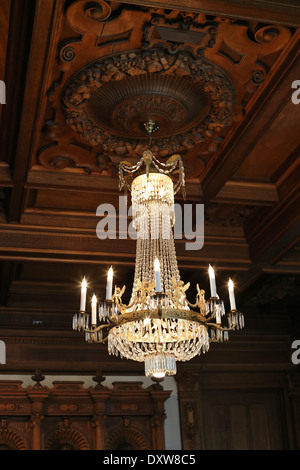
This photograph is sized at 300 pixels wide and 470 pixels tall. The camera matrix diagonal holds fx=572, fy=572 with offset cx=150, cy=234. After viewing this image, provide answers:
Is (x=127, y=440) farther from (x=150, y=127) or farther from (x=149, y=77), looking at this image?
(x=149, y=77)

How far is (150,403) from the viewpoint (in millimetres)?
7320

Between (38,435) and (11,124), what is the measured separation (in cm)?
415

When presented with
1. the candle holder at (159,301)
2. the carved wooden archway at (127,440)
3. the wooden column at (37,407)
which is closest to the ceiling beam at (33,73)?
the candle holder at (159,301)

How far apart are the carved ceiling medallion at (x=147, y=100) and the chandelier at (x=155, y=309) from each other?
0.70 feet

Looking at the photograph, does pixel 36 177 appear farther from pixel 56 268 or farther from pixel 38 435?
pixel 38 435

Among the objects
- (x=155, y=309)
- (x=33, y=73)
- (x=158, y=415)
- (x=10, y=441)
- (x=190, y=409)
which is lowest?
(x=10, y=441)

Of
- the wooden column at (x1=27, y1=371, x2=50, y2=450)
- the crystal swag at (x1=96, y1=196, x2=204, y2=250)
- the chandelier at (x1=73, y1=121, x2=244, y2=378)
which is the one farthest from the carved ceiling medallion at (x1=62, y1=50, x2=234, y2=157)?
the wooden column at (x1=27, y1=371, x2=50, y2=450)

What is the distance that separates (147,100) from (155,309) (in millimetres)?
1452

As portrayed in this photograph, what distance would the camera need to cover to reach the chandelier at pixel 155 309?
3592mm

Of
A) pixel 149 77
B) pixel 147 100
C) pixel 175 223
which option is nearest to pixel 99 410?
pixel 175 223

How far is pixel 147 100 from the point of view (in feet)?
13.0

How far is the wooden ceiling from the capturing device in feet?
11.1

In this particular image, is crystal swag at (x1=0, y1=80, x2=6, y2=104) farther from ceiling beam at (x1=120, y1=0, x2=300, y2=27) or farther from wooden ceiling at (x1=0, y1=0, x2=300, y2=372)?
ceiling beam at (x1=120, y1=0, x2=300, y2=27)
